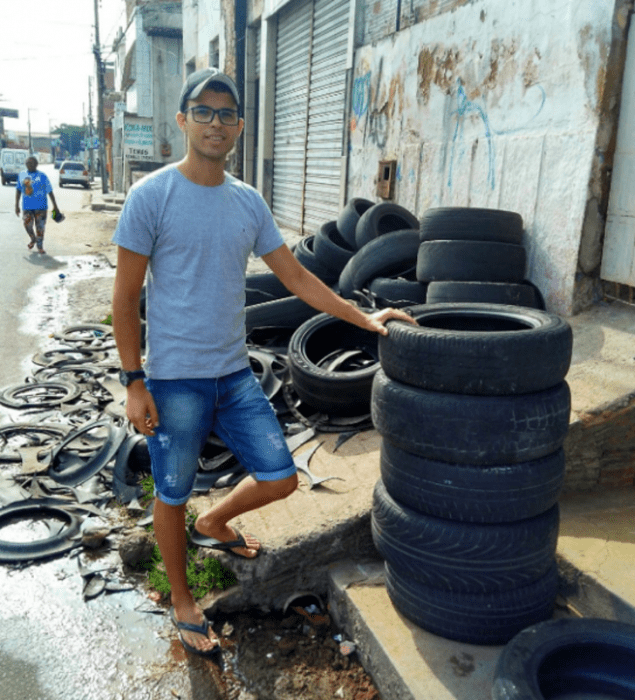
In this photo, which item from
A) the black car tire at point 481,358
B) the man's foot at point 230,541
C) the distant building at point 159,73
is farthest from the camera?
the distant building at point 159,73

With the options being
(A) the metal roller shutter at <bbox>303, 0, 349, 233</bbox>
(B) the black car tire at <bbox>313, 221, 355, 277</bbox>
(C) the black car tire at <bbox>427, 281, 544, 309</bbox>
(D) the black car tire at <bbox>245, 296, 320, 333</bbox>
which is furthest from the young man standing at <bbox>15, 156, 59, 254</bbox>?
(C) the black car tire at <bbox>427, 281, 544, 309</bbox>

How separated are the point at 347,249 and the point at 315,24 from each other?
255 inches

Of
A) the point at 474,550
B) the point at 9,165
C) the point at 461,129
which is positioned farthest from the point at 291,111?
the point at 9,165

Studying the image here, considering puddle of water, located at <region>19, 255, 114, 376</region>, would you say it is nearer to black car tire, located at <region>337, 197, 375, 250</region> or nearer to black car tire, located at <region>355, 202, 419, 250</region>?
black car tire, located at <region>337, 197, 375, 250</region>

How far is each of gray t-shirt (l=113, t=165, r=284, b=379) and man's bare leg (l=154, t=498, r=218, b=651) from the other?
2.12ft

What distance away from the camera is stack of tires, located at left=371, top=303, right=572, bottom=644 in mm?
2412

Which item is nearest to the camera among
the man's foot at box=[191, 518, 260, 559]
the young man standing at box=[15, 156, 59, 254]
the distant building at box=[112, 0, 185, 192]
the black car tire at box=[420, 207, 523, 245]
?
the man's foot at box=[191, 518, 260, 559]

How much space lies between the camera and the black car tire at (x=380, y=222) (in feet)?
21.7

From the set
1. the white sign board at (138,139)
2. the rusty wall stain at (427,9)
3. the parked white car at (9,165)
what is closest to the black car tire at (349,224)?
the rusty wall stain at (427,9)

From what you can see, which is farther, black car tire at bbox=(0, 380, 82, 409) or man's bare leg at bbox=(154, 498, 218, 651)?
black car tire at bbox=(0, 380, 82, 409)

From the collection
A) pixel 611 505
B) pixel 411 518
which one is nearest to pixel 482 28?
pixel 611 505

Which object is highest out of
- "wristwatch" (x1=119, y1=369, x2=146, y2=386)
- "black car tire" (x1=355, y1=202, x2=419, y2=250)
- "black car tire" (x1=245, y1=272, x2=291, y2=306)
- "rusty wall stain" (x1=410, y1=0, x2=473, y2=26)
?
"rusty wall stain" (x1=410, y1=0, x2=473, y2=26)

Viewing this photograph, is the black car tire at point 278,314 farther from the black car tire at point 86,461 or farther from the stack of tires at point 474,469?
the stack of tires at point 474,469

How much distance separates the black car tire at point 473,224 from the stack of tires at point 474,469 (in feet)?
9.49
